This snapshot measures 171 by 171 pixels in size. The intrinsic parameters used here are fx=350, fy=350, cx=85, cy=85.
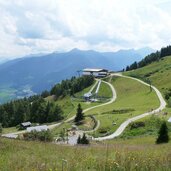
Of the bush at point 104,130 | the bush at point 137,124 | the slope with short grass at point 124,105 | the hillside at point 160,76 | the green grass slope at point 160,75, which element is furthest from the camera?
the green grass slope at point 160,75

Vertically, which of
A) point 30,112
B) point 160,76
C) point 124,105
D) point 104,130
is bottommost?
point 104,130

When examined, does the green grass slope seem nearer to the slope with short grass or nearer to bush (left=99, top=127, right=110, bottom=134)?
the slope with short grass

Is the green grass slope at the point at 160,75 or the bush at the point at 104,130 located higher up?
the green grass slope at the point at 160,75

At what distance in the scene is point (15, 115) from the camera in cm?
14525

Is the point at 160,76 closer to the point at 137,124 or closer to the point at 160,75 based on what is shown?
the point at 160,75

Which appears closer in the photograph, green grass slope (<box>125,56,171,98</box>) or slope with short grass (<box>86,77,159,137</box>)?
slope with short grass (<box>86,77,159,137</box>)

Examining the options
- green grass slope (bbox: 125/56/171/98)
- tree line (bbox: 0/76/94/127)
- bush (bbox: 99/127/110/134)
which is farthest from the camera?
green grass slope (bbox: 125/56/171/98)

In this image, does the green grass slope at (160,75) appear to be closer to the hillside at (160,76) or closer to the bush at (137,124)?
the hillside at (160,76)

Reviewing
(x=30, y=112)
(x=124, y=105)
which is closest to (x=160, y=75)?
(x=124, y=105)

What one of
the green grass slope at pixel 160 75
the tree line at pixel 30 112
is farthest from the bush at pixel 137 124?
the green grass slope at pixel 160 75

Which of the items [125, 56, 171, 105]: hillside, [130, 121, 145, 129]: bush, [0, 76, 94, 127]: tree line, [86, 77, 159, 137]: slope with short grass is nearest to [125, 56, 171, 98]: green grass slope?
[125, 56, 171, 105]: hillside

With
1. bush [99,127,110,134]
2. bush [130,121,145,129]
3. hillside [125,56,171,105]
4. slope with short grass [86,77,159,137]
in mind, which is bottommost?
bush [99,127,110,134]

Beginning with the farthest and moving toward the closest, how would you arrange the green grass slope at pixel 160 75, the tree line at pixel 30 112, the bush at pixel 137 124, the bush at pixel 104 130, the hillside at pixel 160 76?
the green grass slope at pixel 160 75
the hillside at pixel 160 76
the tree line at pixel 30 112
the bush at pixel 104 130
the bush at pixel 137 124

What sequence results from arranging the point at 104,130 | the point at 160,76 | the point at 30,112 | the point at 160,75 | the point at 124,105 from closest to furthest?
1. the point at 104,130
2. the point at 124,105
3. the point at 30,112
4. the point at 160,76
5. the point at 160,75
